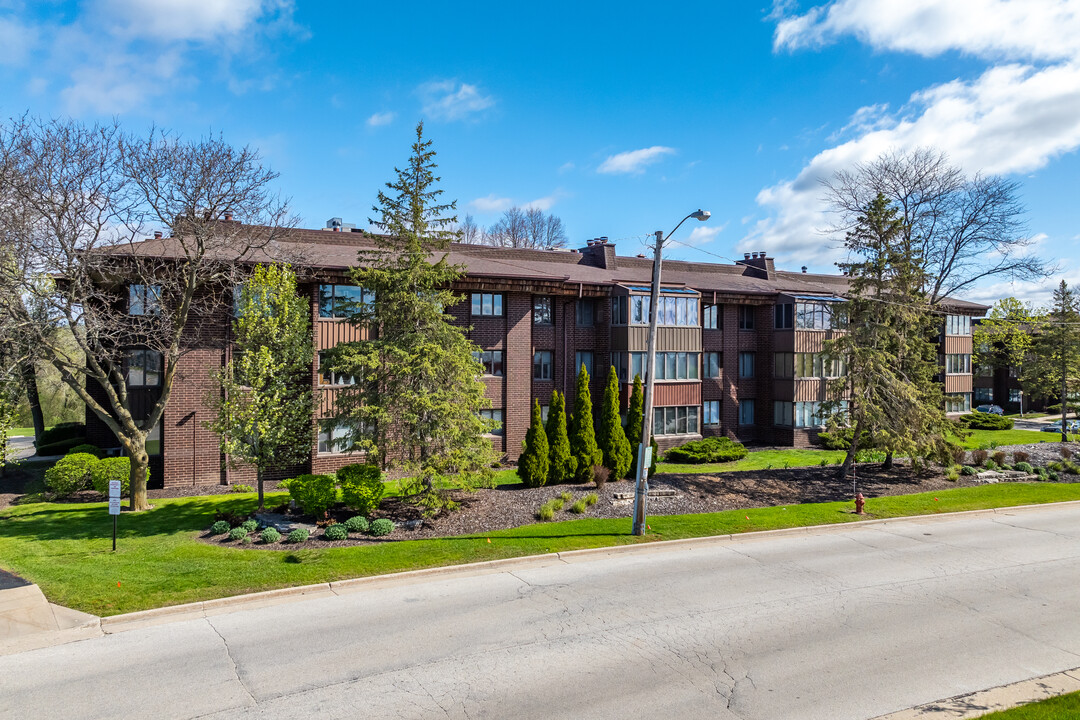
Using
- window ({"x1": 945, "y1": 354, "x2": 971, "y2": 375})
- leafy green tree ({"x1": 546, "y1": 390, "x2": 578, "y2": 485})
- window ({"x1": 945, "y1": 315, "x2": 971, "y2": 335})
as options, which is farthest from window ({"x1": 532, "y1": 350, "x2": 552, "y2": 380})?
window ({"x1": 945, "y1": 354, "x2": 971, "y2": 375})

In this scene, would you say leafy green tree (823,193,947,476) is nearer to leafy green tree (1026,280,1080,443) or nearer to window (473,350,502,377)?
window (473,350,502,377)

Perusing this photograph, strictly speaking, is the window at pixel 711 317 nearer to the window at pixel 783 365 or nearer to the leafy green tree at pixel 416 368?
the window at pixel 783 365

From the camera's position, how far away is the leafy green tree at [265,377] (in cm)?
1708

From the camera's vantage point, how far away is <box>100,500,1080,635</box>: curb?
430 inches

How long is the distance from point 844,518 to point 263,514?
54.4 feet

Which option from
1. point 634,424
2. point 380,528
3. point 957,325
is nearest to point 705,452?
point 634,424

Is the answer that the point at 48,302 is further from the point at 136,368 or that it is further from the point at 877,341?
the point at 877,341

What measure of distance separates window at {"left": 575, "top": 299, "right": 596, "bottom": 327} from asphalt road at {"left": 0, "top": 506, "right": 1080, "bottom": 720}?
710 inches

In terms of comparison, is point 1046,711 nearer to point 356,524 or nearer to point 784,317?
point 356,524

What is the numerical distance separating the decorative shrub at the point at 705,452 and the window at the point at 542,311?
8168 millimetres

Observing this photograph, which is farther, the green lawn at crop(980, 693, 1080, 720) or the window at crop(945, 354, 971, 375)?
the window at crop(945, 354, 971, 375)

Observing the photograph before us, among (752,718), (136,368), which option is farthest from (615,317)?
(752,718)

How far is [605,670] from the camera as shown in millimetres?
8961

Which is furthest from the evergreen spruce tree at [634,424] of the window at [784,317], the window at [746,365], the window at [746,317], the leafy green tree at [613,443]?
the window at [784,317]
